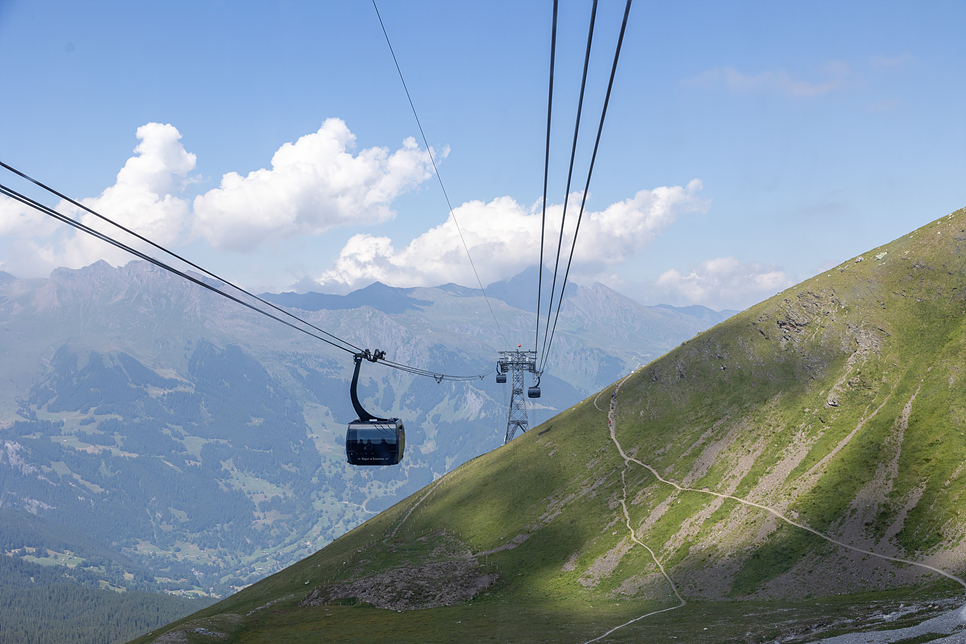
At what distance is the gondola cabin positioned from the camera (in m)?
56.9

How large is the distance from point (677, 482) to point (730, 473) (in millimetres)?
9325

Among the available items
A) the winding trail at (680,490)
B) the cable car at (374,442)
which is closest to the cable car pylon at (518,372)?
the winding trail at (680,490)

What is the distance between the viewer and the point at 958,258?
4729 inches

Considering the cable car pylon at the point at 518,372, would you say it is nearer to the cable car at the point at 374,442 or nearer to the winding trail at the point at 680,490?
the winding trail at the point at 680,490

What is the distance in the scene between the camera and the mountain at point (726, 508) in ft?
261

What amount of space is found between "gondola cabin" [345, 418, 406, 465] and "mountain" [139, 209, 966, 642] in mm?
34883

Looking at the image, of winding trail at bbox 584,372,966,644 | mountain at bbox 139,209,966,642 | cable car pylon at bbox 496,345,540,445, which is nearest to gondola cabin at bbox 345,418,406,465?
winding trail at bbox 584,372,966,644

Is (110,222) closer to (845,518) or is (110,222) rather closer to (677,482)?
(845,518)

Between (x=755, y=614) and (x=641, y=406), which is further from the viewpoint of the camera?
(x=641, y=406)

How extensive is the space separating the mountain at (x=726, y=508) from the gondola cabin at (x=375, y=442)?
34883 millimetres

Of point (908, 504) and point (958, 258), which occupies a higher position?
point (958, 258)

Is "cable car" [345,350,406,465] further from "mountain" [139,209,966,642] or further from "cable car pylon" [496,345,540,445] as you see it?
"cable car pylon" [496,345,540,445]

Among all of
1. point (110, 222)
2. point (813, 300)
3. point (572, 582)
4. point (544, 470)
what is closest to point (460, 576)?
point (572, 582)

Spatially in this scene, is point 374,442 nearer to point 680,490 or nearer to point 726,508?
point 726,508
